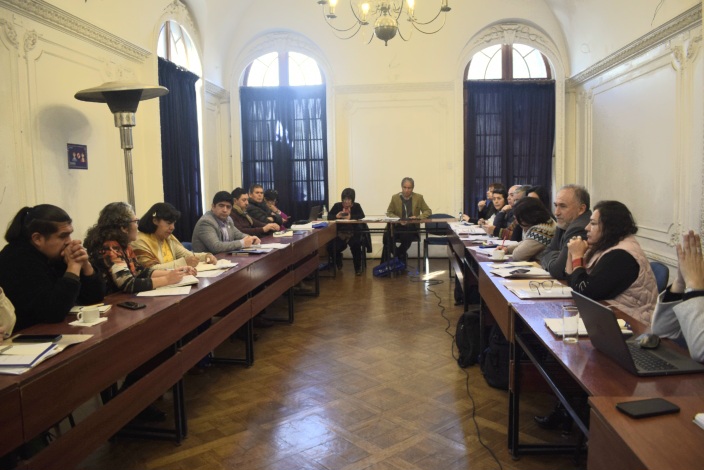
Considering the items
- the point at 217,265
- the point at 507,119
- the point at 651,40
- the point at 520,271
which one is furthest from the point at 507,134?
the point at 217,265

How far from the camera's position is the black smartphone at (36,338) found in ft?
6.55

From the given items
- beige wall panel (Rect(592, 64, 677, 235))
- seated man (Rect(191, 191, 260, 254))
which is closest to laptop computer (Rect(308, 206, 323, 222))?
seated man (Rect(191, 191, 260, 254))

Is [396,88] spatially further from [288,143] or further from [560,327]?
[560,327]

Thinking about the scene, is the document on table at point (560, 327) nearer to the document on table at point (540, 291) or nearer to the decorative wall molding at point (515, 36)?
the document on table at point (540, 291)

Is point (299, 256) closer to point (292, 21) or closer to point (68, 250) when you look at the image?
point (68, 250)

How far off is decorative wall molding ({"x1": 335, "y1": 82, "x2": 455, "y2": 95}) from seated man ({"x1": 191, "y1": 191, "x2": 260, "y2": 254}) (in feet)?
14.2

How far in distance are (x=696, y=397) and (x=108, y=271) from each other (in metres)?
2.69

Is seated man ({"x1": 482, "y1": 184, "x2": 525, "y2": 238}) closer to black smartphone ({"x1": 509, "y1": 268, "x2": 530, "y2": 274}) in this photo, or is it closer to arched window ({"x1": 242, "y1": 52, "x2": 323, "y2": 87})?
black smartphone ({"x1": 509, "y1": 268, "x2": 530, "y2": 274})

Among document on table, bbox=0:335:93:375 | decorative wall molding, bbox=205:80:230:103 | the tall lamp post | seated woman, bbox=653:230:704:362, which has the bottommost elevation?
document on table, bbox=0:335:93:375

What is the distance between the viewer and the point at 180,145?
6555 mm

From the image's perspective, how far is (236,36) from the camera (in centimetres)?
855

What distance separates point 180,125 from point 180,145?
24cm

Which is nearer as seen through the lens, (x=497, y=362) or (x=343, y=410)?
(x=343, y=410)

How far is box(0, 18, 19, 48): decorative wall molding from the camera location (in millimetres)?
3801
